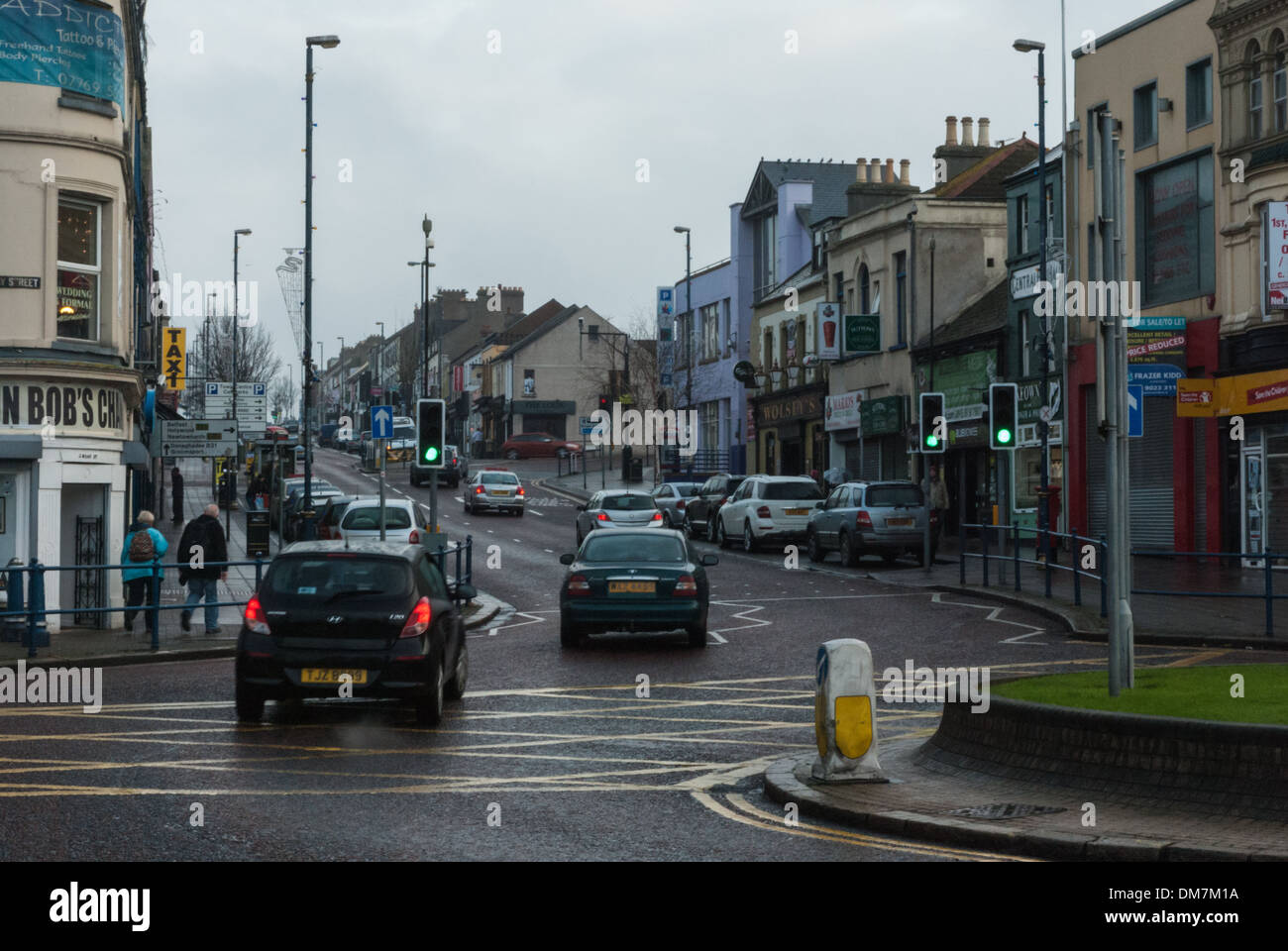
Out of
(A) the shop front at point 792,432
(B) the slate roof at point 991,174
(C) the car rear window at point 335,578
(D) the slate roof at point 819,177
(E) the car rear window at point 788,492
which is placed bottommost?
(C) the car rear window at point 335,578

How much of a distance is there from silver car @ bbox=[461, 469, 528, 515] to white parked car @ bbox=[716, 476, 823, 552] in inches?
664

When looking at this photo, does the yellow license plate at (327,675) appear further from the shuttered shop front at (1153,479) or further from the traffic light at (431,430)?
the shuttered shop front at (1153,479)

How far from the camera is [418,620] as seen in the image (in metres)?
14.2

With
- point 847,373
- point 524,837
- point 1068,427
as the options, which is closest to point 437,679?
point 524,837

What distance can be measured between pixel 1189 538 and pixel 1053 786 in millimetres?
24832

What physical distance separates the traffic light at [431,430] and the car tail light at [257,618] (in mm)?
10987

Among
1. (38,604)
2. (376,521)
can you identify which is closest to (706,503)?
(376,521)

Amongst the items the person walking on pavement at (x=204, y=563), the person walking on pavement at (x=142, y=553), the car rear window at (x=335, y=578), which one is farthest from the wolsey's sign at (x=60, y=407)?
the car rear window at (x=335, y=578)

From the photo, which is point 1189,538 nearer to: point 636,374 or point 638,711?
point 638,711

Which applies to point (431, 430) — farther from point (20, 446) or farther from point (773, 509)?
point (773, 509)

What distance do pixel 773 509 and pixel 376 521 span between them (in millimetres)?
11526

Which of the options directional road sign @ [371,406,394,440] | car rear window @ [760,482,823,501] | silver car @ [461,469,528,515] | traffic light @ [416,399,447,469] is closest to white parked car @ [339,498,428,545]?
directional road sign @ [371,406,394,440]

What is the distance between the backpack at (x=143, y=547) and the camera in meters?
21.8

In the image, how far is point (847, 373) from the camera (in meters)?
55.2
